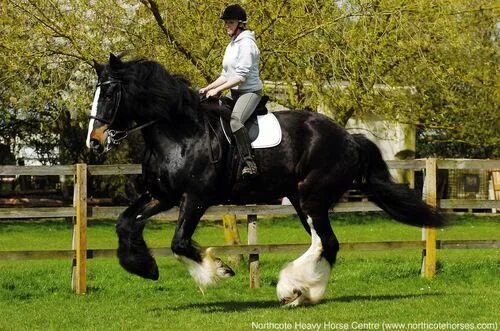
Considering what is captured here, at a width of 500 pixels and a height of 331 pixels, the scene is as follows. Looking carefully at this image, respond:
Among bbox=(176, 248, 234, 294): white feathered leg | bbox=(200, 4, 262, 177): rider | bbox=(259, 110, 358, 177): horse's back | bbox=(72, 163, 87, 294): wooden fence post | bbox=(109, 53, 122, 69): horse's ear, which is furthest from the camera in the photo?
bbox=(72, 163, 87, 294): wooden fence post

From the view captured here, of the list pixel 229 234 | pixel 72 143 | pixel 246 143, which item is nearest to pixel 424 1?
pixel 229 234

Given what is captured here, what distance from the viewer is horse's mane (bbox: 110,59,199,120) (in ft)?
31.0

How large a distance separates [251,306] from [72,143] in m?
18.7

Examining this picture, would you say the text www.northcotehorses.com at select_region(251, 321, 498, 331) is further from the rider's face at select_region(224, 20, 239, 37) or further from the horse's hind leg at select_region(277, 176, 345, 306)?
the rider's face at select_region(224, 20, 239, 37)

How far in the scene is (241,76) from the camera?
31.5 feet

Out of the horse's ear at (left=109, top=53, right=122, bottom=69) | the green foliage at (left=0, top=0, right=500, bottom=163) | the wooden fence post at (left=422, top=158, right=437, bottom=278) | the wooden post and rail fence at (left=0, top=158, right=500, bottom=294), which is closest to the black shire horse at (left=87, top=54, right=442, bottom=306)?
the horse's ear at (left=109, top=53, right=122, bottom=69)

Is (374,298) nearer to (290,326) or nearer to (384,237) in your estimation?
(290,326)

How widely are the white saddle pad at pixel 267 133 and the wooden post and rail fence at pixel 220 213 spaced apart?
7.50 feet

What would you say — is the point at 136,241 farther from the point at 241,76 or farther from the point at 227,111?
the point at 241,76

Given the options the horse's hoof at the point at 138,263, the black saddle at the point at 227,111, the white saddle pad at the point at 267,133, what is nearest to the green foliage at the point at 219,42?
the black saddle at the point at 227,111

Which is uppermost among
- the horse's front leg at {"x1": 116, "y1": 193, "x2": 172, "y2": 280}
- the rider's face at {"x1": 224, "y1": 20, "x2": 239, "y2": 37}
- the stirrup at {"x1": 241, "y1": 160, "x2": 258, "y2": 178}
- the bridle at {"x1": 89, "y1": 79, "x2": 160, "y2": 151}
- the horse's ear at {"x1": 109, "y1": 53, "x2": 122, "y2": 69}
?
the rider's face at {"x1": 224, "y1": 20, "x2": 239, "y2": 37}

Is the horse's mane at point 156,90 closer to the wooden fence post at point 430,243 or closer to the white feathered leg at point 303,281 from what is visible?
the white feathered leg at point 303,281

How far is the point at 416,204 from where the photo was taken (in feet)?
34.7

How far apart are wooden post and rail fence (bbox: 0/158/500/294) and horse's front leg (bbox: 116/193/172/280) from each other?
2.27 metres
